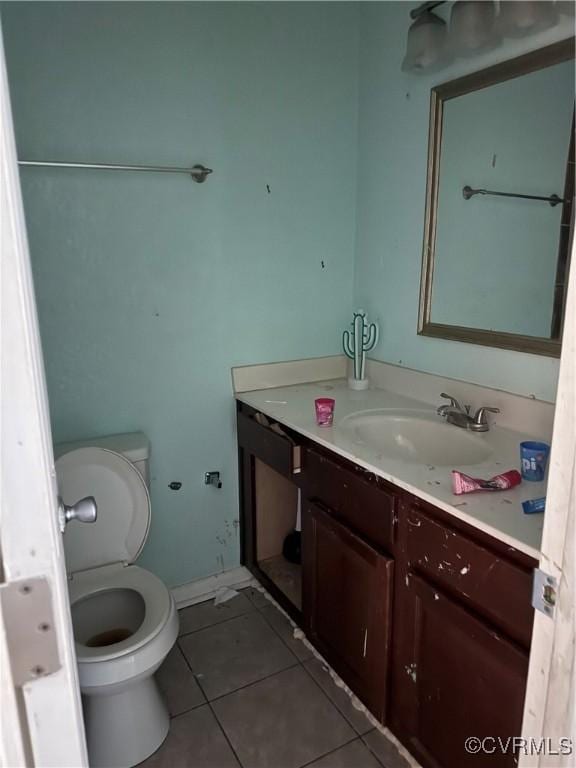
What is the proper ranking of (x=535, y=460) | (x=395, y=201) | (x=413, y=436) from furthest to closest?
(x=395, y=201) → (x=413, y=436) → (x=535, y=460)

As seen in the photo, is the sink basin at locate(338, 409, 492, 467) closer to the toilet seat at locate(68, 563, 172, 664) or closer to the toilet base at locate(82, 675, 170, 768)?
the toilet seat at locate(68, 563, 172, 664)

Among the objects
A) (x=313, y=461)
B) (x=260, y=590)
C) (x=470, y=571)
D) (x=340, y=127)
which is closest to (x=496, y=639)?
(x=470, y=571)

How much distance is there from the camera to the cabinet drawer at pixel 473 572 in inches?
40.3

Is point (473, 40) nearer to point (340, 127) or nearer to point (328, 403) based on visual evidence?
point (340, 127)

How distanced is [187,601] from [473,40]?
86.6 inches

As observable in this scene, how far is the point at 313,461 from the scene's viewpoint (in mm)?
1658

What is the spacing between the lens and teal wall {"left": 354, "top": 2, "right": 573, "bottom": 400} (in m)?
1.78

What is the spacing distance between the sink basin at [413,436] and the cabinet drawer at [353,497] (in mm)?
125

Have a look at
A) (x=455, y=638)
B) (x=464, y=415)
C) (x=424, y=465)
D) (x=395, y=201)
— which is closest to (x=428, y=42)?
(x=395, y=201)

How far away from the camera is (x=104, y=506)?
1691 mm

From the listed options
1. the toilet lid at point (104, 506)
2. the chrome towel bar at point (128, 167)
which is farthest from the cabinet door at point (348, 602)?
the chrome towel bar at point (128, 167)

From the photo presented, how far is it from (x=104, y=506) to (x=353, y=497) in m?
0.80

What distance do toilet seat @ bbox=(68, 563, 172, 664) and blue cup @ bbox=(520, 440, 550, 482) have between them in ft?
3.43

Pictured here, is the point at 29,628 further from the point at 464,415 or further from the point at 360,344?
the point at 360,344
